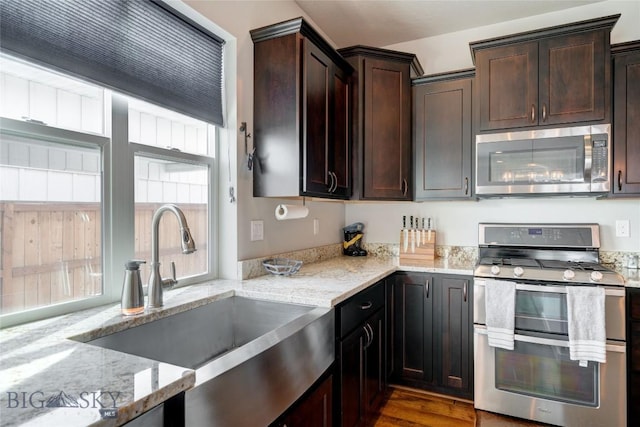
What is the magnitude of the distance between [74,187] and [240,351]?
2.98ft

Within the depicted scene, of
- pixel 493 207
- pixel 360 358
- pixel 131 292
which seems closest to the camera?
pixel 131 292

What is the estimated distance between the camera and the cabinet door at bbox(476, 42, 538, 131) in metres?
2.32

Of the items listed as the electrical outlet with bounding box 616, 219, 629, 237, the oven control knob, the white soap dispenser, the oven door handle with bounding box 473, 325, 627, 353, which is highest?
the electrical outlet with bounding box 616, 219, 629, 237

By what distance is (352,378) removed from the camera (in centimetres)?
175

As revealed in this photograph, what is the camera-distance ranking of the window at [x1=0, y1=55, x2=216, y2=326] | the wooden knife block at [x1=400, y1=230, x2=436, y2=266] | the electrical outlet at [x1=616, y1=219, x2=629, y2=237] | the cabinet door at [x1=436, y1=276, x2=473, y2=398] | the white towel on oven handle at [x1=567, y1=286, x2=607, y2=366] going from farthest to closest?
the wooden knife block at [x1=400, y1=230, x2=436, y2=266] < the electrical outlet at [x1=616, y1=219, x2=629, y2=237] < the cabinet door at [x1=436, y1=276, x2=473, y2=398] < the white towel on oven handle at [x1=567, y1=286, x2=607, y2=366] < the window at [x1=0, y1=55, x2=216, y2=326]

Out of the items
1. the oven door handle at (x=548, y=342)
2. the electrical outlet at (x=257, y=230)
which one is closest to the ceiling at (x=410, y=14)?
the electrical outlet at (x=257, y=230)

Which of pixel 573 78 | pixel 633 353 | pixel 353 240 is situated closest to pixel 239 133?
pixel 353 240

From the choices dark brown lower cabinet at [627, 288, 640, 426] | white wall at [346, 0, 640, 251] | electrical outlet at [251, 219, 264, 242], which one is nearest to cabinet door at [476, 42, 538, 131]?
white wall at [346, 0, 640, 251]

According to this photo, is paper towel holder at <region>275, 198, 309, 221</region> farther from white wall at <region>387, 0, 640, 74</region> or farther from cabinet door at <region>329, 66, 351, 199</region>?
white wall at <region>387, 0, 640, 74</region>

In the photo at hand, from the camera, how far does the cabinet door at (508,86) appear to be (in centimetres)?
232

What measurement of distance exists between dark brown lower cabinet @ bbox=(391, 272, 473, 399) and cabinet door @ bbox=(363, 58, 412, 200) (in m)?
0.68

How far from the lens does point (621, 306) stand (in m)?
1.89

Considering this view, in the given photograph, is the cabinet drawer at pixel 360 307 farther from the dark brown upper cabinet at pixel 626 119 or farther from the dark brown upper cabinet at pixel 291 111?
the dark brown upper cabinet at pixel 626 119

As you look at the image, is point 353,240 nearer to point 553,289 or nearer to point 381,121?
point 381,121
